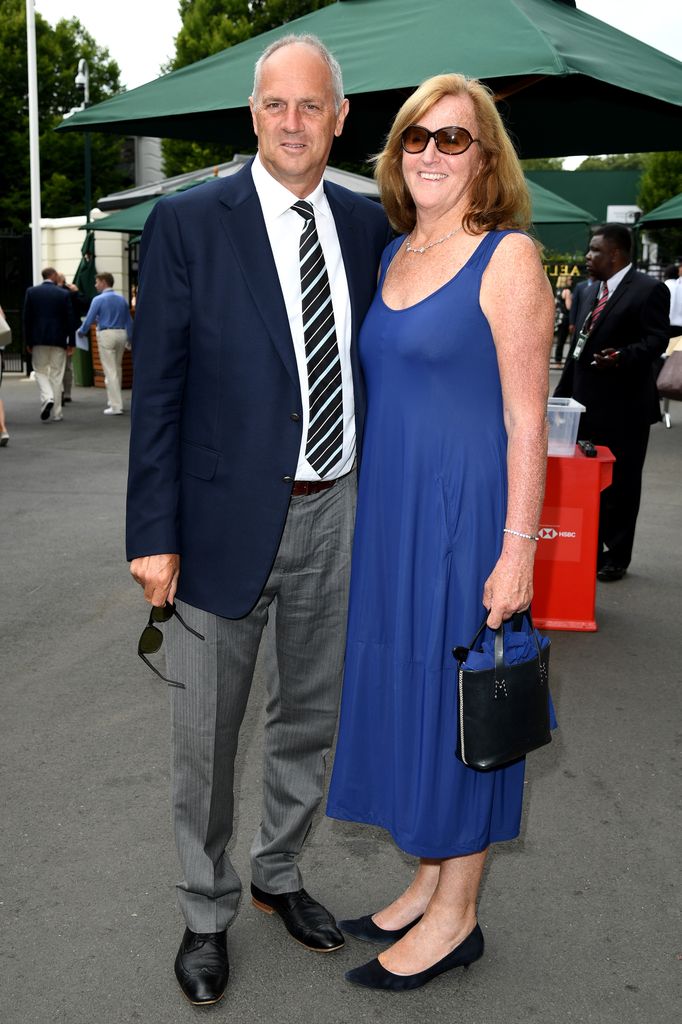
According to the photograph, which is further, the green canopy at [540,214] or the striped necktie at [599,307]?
the green canopy at [540,214]

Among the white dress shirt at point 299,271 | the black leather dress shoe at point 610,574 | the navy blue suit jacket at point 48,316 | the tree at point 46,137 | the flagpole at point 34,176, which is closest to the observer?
the white dress shirt at point 299,271

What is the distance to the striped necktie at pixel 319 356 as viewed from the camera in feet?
8.66

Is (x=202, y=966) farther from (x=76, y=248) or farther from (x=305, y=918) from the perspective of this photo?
(x=76, y=248)

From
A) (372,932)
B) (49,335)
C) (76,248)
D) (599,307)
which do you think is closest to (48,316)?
(49,335)

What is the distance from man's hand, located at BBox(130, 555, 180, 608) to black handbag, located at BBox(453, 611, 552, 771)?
0.70 m

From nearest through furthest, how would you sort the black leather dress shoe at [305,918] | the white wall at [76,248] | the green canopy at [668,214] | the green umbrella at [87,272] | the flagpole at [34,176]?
the black leather dress shoe at [305,918] → the green canopy at [668,214] → the green umbrella at [87,272] → the flagpole at [34,176] → the white wall at [76,248]

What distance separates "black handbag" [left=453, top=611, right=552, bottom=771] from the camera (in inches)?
99.3

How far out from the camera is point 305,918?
9.76 ft

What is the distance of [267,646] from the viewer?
2.97m

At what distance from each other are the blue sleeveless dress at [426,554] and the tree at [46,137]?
37240 mm

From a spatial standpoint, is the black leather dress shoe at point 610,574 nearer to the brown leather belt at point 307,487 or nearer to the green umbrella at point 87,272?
the brown leather belt at point 307,487

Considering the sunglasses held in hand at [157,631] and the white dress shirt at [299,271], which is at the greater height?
the white dress shirt at [299,271]

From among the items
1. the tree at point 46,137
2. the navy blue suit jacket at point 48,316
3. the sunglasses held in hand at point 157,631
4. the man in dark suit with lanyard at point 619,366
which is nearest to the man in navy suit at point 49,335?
the navy blue suit jacket at point 48,316

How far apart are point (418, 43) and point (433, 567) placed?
304cm
